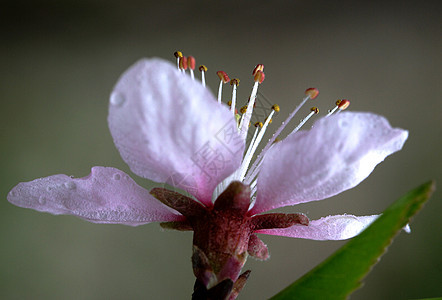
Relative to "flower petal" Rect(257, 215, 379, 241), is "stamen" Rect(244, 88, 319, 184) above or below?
above

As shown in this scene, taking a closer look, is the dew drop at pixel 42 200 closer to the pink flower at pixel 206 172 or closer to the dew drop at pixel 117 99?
the pink flower at pixel 206 172

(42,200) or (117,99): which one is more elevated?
(117,99)

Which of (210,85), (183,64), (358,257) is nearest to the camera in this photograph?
(358,257)

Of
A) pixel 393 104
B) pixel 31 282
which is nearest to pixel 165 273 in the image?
pixel 31 282

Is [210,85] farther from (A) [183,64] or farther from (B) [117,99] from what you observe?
(B) [117,99]

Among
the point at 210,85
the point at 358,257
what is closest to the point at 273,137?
the point at 358,257

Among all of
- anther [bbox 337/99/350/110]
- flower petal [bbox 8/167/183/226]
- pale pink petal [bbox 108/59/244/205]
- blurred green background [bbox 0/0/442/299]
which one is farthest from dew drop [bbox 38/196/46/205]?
blurred green background [bbox 0/0/442/299]

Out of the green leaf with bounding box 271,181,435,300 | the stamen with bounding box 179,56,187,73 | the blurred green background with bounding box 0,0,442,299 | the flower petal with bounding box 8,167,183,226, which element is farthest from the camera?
the blurred green background with bounding box 0,0,442,299

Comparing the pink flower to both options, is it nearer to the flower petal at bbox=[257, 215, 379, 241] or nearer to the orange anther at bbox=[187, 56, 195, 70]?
the flower petal at bbox=[257, 215, 379, 241]

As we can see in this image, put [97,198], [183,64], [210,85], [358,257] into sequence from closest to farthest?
1. [358,257]
2. [97,198]
3. [183,64]
4. [210,85]
